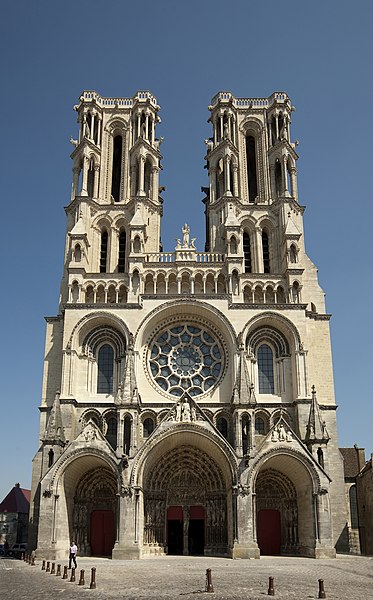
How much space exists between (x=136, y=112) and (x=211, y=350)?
18.6 metres

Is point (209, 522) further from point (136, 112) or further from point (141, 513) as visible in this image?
A: point (136, 112)

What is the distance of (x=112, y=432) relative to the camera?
36.2 meters

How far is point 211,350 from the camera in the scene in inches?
1515

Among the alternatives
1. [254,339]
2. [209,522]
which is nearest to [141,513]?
[209,522]

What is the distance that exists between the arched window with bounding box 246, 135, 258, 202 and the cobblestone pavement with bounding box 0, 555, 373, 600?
25.2 metres

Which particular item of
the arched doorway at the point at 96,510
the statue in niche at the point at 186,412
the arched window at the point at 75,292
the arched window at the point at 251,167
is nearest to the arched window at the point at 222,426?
the statue in niche at the point at 186,412

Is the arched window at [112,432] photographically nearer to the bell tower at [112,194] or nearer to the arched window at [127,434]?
the arched window at [127,434]

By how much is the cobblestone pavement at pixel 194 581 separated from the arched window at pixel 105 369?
10.9 meters

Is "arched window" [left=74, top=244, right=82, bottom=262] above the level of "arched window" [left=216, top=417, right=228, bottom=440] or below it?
above

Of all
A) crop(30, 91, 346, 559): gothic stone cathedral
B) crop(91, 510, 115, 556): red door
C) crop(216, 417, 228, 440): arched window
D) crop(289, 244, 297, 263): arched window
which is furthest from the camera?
crop(289, 244, 297, 263): arched window

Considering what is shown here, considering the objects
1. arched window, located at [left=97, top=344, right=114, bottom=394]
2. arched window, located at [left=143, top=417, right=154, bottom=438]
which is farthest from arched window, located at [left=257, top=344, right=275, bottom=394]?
arched window, located at [left=97, top=344, right=114, bottom=394]

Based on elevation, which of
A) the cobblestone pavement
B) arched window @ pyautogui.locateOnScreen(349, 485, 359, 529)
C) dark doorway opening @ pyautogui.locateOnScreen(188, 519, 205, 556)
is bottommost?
the cobblestone pavement

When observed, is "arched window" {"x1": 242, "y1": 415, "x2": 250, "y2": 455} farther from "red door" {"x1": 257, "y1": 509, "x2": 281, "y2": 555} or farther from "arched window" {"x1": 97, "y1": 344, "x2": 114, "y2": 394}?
"arched window" {"x1": 97, "y1": 344, "x2": 114, "y2": 394}

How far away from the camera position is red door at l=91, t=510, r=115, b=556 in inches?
1396
